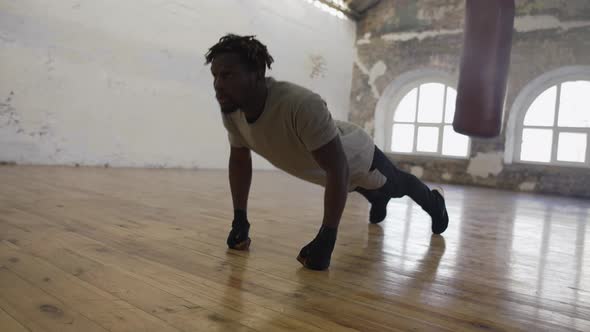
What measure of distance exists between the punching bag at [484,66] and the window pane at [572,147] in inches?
134

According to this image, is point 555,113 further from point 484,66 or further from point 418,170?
point 484,66

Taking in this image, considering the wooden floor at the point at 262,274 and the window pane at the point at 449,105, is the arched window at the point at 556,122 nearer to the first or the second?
the window pane at the point at 449,105

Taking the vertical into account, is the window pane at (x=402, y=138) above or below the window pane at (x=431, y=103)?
below

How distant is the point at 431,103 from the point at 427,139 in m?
0.63

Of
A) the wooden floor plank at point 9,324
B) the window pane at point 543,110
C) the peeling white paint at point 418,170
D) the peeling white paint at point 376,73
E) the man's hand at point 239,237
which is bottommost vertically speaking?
the wooden floor plank at point 9,324

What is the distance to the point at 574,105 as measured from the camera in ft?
21.0

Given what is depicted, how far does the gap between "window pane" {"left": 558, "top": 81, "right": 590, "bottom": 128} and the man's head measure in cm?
653

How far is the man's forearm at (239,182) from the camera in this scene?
164 centimetres

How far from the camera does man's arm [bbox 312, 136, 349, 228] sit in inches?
53.0

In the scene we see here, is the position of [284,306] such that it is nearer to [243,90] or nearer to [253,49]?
[243,90]

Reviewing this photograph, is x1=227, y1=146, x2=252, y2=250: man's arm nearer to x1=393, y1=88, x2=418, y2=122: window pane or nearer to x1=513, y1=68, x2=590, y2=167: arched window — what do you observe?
x1=513, y1=68, x2=590, y2=167: arched window

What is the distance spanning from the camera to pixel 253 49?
4.38 feet

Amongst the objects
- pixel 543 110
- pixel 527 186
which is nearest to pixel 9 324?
pixel 527 186

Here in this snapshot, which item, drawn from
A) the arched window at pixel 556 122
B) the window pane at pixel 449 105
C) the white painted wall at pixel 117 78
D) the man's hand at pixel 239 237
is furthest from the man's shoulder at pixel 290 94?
the window pane at pixel 449 105
